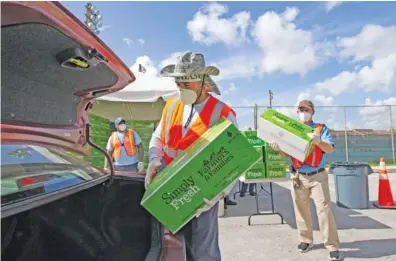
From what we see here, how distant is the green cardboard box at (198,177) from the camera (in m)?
1.83

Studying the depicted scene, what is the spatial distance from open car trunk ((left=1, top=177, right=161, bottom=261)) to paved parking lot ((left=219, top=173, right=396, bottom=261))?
183 centimetres

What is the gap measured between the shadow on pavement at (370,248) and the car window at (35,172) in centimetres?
303

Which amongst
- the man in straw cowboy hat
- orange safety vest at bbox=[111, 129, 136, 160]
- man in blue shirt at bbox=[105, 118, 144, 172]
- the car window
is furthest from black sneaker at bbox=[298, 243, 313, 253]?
orange safety vest at bbox=[111, 129, 136, 160]

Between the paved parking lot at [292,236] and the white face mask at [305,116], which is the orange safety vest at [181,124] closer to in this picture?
the white face mask at [305,116]

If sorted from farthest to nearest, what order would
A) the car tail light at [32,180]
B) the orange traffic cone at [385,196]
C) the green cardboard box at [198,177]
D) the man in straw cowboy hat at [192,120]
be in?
the orange traffic cone at [385,196] < the man in straw cowboy hat at [192,120] < the green cardboard box at [198,177] < the car tail light at [32,180]

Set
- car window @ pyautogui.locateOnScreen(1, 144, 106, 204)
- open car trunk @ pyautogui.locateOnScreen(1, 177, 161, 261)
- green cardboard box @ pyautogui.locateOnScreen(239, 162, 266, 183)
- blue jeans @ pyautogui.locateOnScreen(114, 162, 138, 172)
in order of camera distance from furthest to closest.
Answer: blue jeans @ pyautogui.locateOnScreen(114, 162, 138, 172) < green cardboard box @ pyautogui.locateOnScreen(239, 162, 266, 183) < open car trunk @ pyautogui.locateOnScreen(1, 177, 161, 261) < car window @ pyautogui.locateOnScreen(1, 144, 106, 204)

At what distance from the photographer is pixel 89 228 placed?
7.14 ft

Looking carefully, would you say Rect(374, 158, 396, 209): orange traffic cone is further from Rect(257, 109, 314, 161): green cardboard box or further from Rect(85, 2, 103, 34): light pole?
Rect(85, 2, 103, 34): light pole

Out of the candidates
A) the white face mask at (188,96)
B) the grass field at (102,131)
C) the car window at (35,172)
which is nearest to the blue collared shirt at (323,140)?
the white face mask at (188,96)

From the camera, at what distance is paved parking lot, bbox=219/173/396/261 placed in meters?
3.69

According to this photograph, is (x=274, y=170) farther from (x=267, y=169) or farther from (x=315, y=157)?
(x=315, y=157)

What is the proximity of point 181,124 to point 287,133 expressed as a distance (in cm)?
148

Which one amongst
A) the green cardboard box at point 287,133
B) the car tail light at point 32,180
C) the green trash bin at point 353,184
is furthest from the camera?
the green trash bin at point 353,184

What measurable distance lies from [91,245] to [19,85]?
1204 mm
